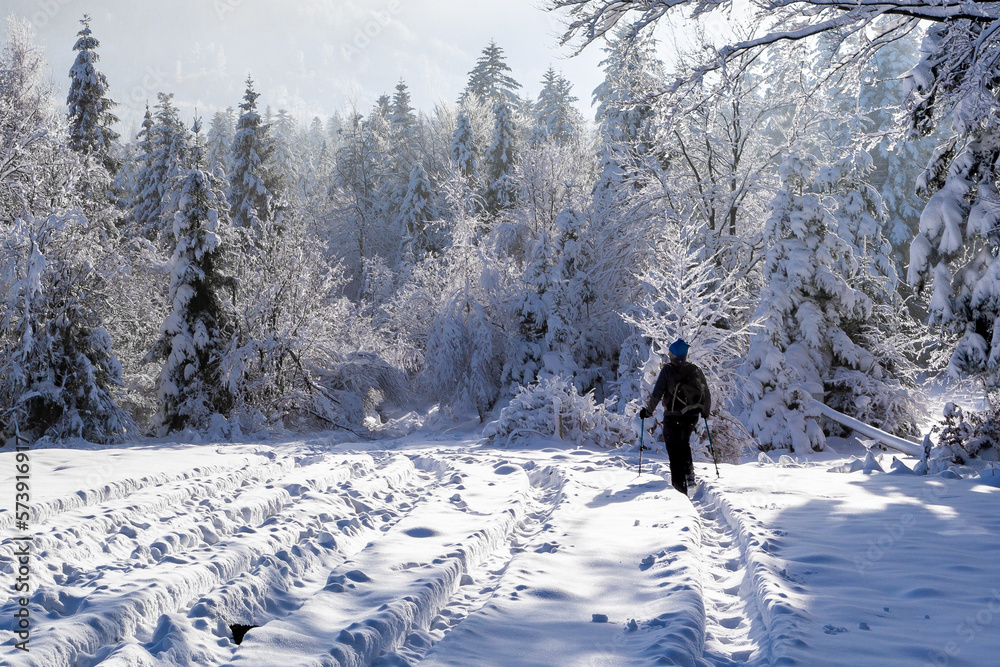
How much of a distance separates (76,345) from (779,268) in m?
17.8

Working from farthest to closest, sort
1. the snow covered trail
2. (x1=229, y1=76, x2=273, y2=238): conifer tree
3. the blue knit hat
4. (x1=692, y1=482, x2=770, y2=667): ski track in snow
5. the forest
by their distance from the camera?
(x1=229, y1=76, x2=273, y2=238): conifer tree
the forest
the blue knit hat
(x1=692, y1=482, x2=770, y2=667): ski track in snow
the snow covered trail

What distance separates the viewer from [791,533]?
5.83m

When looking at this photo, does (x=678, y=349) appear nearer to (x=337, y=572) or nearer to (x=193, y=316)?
(x=337, y=572)

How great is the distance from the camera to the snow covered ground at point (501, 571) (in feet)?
12.1

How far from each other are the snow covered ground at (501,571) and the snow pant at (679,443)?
25 cm

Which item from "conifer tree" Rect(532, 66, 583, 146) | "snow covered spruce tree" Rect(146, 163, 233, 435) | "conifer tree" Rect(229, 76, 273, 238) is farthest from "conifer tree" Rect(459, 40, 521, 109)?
"snow covered spruce tree" Rect(146, 163, 233, 435)

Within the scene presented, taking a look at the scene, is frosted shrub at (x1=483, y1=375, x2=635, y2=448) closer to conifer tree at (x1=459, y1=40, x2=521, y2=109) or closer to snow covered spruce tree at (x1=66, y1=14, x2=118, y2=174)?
snow covered spruce tree at (x1=66, y1=14, x2=118, y2=174)

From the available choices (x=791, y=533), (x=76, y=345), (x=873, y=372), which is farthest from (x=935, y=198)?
(x=76, y=345)

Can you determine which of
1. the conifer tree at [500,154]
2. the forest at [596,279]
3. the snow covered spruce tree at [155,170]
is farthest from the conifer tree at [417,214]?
the snow covered spruce tree at [155,170]

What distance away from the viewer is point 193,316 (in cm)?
1848

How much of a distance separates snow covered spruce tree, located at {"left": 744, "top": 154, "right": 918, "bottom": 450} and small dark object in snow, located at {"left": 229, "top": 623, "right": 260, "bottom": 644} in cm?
1484

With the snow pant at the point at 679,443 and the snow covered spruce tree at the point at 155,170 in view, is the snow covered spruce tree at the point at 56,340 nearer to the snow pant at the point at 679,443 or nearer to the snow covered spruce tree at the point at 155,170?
the snow pant at the point at 679,443

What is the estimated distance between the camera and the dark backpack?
8211mm

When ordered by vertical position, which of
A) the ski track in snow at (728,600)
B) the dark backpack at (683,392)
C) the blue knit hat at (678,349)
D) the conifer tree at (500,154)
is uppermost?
the conifer tree at (500,154)
